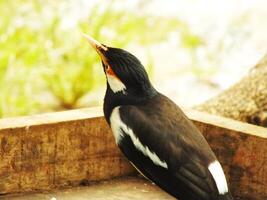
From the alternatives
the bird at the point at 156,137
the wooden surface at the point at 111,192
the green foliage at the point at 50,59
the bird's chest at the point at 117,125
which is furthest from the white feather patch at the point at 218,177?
the green foliage at the point at 50,59

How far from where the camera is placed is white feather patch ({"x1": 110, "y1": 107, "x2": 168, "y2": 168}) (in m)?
A: 2.17

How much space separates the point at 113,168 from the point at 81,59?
2.32 metres

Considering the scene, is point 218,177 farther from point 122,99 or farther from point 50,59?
point 50,59

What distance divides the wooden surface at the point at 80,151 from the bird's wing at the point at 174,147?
1.19ft

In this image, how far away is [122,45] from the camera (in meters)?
4.99

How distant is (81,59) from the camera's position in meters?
4.88

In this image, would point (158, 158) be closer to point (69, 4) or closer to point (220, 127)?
point (220, 127)

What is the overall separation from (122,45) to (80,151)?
8.23 ft

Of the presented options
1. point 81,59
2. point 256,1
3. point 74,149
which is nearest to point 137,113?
point 74,149

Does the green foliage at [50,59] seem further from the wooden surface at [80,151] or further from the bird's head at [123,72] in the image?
the bird's head at [123,72]

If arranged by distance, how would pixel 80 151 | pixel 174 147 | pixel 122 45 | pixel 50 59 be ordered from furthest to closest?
pixel 122 45
pixel 50 59
pixel 80 151
pixel 174 147

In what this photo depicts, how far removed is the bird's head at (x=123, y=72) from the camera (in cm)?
219

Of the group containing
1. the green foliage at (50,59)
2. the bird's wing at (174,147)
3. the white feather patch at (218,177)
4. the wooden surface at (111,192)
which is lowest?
the wooden surface at (111,192)

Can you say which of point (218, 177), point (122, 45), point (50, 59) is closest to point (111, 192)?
point (218, 177)
